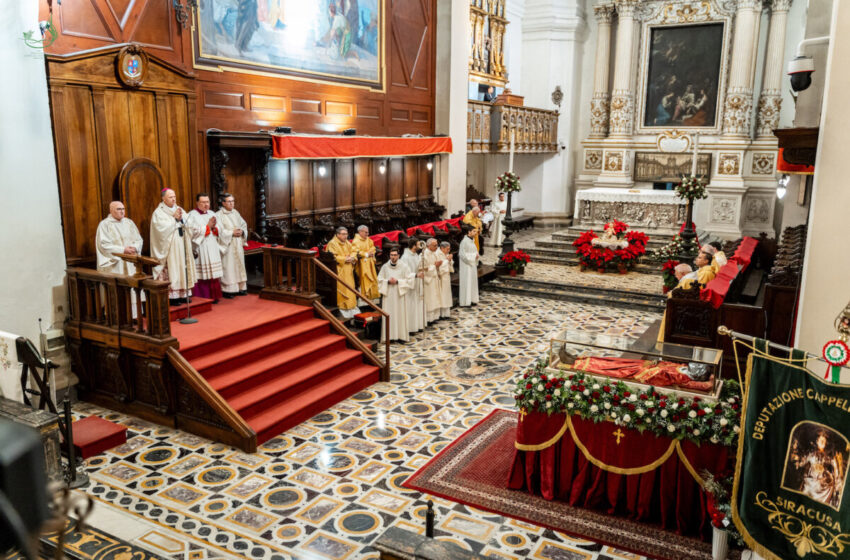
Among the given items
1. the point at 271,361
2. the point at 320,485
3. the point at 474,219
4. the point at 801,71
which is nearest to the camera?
the point at 320,485

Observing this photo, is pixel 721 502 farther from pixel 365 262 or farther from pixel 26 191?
pixel 26 191

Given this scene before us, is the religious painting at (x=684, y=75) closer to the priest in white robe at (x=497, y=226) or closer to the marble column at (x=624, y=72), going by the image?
the marble column at (x=624, y=72)

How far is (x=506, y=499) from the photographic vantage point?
20.9 ft

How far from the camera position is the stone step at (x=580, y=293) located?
1413 centimetres

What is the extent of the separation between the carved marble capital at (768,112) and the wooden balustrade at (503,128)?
6.58 m

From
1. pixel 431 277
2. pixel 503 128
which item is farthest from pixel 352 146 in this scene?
pixel 503 128

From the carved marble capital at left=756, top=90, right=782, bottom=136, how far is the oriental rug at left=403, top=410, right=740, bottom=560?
16.6m

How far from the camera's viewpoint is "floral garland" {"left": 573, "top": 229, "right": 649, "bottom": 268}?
16.5 meters

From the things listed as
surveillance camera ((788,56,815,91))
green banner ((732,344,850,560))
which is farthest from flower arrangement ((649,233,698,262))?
green banner ((732,344,850,560))

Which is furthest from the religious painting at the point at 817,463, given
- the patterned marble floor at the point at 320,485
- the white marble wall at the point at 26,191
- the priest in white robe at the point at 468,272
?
the priest in white robe at the point at 468,272

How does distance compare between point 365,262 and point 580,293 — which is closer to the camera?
point 365,262

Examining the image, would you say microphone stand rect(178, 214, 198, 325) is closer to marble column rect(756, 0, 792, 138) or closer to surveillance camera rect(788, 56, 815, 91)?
surveillance camera rect(788, 56, 815, 91)

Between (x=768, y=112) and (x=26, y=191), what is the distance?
787 inches

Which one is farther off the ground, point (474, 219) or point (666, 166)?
point (666, 166)
